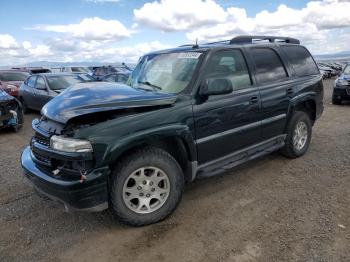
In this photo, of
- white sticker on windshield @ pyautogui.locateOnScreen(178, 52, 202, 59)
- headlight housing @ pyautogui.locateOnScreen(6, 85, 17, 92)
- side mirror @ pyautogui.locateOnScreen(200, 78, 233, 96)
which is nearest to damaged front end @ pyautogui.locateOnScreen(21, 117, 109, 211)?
side mirror @ pyautogui.locateOnScreen(200, 78, 233, 96)

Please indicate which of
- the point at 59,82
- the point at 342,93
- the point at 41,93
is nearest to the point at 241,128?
the point at 59,82

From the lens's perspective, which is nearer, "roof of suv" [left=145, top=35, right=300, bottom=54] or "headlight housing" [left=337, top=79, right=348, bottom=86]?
"roof of suv" [left=145, top=35, right=300, bottom=54]

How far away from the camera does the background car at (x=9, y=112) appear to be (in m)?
8.73

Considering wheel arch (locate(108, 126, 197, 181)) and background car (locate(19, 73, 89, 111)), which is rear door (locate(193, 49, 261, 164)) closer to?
wheel arch (locate(108, 126, 197, 181))

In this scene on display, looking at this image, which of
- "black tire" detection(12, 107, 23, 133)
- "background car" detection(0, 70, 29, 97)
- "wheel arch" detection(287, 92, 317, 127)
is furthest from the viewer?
"background car" detection(0, 70, 29, 97)

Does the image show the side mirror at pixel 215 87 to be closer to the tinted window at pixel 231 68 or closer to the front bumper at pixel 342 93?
the tinted window at pixel 231 68

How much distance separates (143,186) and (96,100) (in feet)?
3.29

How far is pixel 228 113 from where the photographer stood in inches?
170

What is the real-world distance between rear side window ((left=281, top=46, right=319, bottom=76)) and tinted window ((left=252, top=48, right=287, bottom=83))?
0.35m

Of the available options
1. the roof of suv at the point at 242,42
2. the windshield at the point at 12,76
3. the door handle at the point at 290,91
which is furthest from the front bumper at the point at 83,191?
the windshield at the point at 12,76

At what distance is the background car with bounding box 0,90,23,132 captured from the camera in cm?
873

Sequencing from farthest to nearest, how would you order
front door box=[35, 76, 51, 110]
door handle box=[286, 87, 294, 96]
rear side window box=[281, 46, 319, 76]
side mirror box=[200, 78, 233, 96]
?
1. front door box=[35, 76, 51, 110]
2. rear side window box=[281, 46, 319, 76]
3. door handle box=[286, 87, 294, 96]
4. side mirror box=[200, 78, 233, 96]

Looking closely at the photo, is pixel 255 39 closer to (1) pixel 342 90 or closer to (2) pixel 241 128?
(2) pixel 241 128

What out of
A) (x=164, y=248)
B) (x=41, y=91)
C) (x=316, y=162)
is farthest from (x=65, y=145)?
(x=41, y=91)
